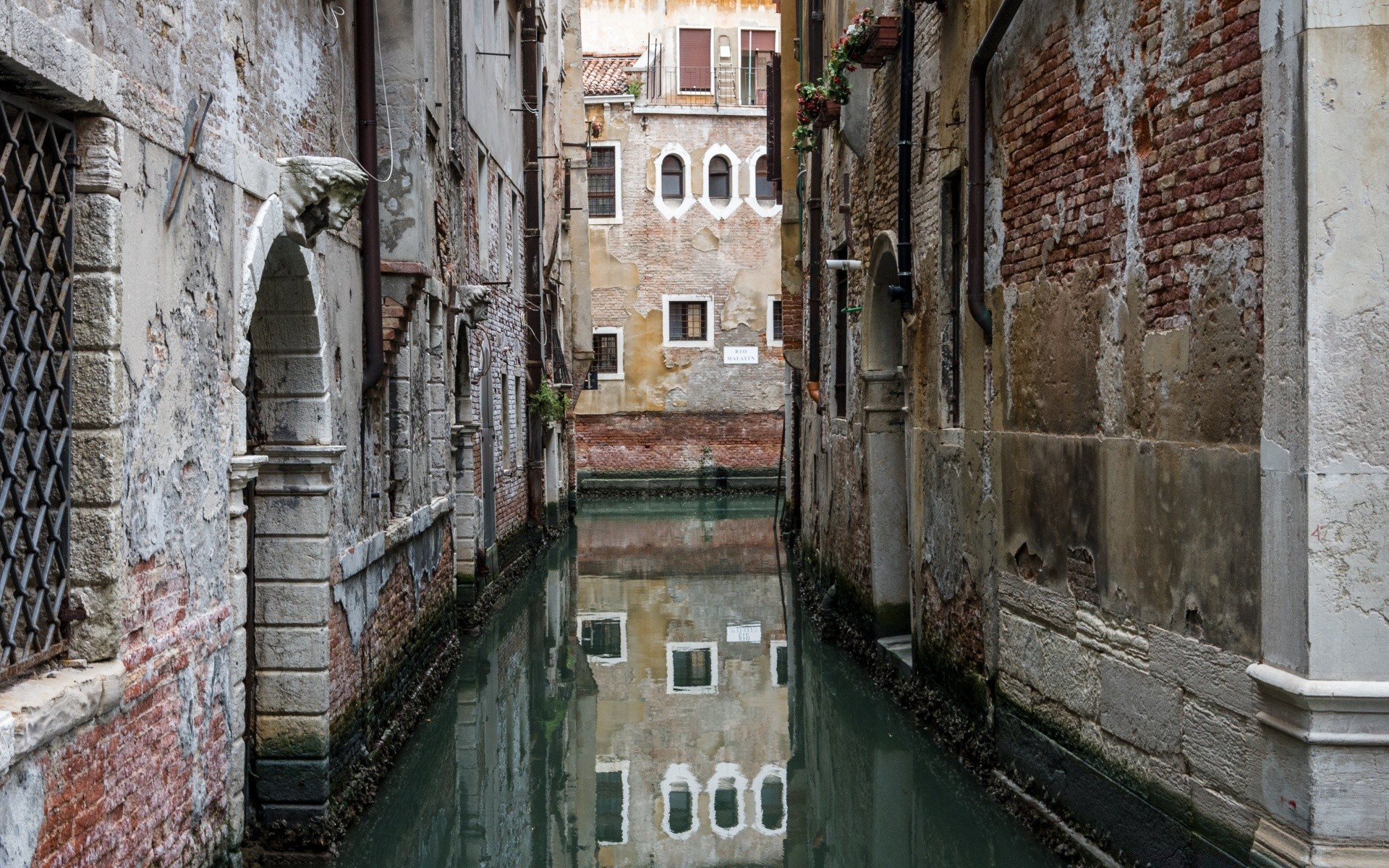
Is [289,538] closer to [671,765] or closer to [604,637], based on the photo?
[671,765]

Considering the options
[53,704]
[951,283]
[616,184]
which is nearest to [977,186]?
[951,283]

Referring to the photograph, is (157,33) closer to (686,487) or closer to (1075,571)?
(1075,571)

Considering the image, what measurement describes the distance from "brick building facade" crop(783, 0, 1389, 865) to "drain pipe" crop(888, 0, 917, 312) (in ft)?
0.11

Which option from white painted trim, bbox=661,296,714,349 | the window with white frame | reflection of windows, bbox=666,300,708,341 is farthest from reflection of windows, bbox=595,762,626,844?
reflection of windows, bbox=666,300,708,341

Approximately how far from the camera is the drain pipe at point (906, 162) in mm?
8891

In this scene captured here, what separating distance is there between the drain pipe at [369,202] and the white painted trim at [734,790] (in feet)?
9.18

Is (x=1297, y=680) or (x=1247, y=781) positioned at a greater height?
(x=1297, y=680)

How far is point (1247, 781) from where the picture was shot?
440cm

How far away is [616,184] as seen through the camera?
29.4 metres

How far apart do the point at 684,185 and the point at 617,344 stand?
3.55m

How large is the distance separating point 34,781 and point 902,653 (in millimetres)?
6569

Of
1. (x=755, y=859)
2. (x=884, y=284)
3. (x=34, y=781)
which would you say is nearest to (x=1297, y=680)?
(x=755, y=859)

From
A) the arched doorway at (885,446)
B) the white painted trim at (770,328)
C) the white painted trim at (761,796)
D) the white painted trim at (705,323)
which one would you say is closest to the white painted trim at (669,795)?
the white painted trim at (761,796)

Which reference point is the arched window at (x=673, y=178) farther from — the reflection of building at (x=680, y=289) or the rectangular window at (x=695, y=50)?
the rectangular window at (x=695, y=50)
